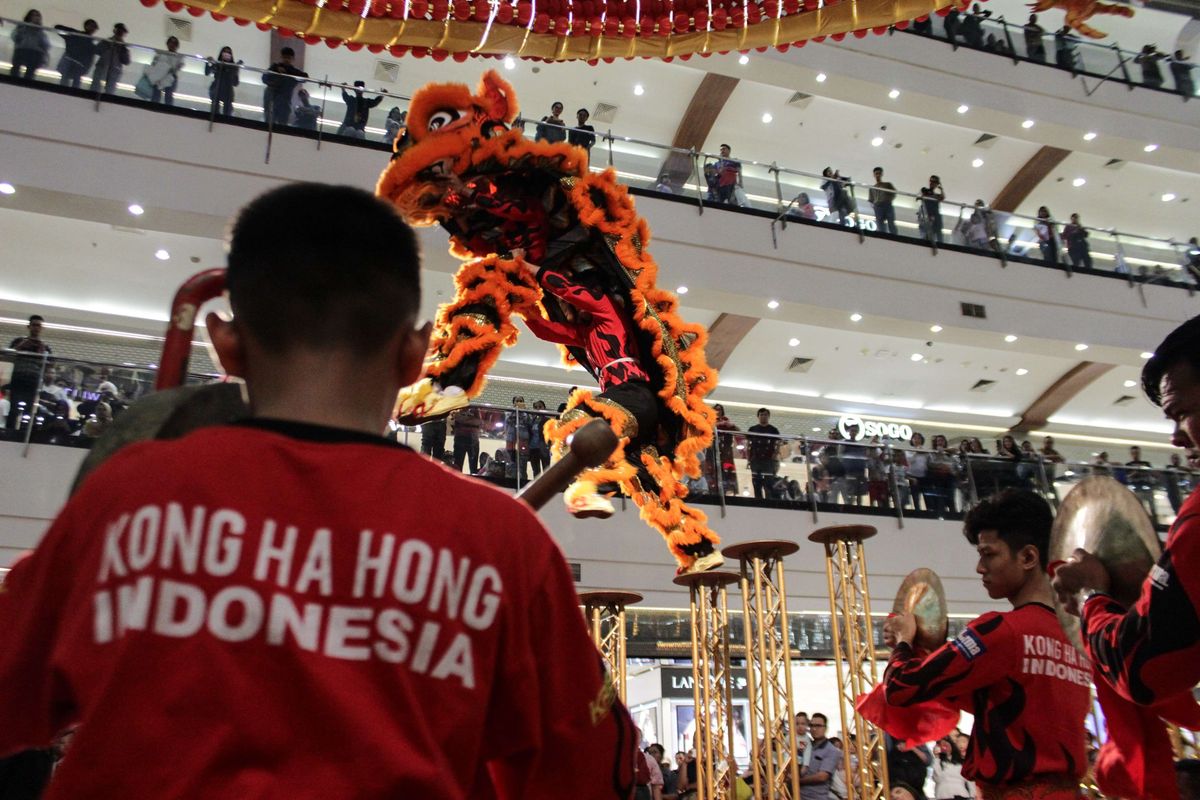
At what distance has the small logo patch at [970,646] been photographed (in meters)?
2.45

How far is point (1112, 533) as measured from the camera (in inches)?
77.0

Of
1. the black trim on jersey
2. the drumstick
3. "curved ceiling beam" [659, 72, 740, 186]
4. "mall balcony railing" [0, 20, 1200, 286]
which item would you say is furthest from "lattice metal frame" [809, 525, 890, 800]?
"curved ceiling beam" [659, 72, 740, 186]

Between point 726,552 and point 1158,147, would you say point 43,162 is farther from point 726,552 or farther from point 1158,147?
point 1158,147

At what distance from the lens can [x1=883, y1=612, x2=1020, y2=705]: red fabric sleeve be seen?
2.45 meters

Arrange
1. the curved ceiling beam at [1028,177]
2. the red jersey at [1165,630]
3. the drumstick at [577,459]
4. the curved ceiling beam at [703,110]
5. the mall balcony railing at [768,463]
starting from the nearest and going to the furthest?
the drumstick at [577,459]
the red jersey at [1165,630]
the mall balcony railing at [768,463]
the curved ceiling beam at [703,110]
the curved ceiling beam at [1028,177]

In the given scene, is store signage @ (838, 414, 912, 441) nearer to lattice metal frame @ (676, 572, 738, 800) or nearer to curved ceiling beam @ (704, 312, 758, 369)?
curved ceiling beam @ (704, 312, 758, 369)

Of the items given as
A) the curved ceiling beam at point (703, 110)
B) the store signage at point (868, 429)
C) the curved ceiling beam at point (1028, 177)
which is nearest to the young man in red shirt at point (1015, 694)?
the curved ceiling beam at point (703, 110)

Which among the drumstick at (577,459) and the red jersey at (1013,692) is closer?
the drumstick at (577,459)

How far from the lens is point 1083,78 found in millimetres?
14680

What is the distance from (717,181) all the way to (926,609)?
32.5 ft

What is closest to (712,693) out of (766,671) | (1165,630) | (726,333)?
(766,671)

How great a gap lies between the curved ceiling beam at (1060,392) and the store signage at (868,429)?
8.12 ft

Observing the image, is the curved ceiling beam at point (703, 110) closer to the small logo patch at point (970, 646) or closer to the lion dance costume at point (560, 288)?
the lion dance costume at point (560, 288)

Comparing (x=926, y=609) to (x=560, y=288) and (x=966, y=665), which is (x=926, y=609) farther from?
(x=560, y=288)
